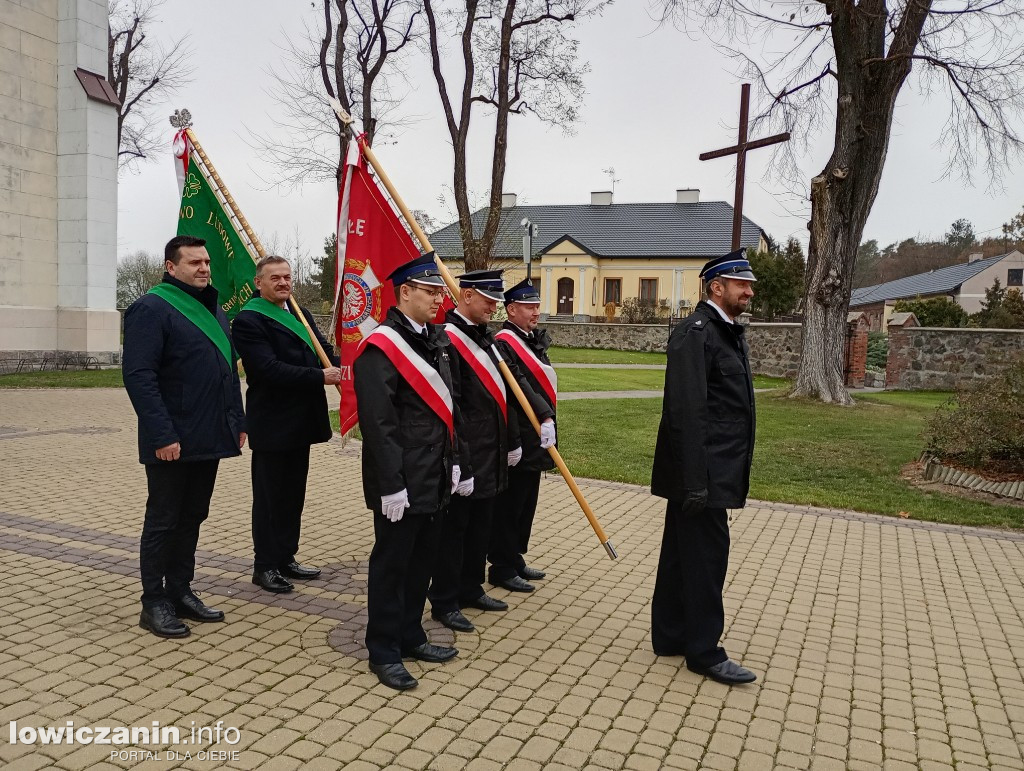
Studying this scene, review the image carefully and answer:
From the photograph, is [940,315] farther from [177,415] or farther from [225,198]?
[177,415]

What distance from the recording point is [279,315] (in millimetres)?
5297

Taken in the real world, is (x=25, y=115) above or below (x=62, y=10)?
below

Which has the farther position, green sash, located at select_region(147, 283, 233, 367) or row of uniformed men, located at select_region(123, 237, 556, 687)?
green sash, located at select_region(147, 283, 233, 367)

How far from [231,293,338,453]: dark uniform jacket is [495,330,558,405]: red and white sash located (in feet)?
4.14

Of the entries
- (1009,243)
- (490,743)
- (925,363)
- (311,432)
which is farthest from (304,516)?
(1009,243)

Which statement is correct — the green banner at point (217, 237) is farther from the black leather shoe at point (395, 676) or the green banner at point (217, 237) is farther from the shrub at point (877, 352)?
the shrub at point (877, 352)

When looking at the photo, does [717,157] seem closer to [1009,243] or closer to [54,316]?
[54,316]

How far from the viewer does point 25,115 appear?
19.6 m

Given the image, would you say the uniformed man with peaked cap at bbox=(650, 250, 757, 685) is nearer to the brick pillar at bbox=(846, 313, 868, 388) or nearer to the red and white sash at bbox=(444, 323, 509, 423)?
the red and white sash at bbox=(444, 323, 509, 423)

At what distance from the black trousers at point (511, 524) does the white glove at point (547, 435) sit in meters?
0.39

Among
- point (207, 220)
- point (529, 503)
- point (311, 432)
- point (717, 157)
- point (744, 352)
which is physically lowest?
point (529, 503)

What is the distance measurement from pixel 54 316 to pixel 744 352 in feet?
67.1

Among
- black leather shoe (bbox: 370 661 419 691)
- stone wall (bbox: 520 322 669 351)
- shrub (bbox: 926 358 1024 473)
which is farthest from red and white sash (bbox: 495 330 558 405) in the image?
stone wall (bbox: 520 322 669 351)

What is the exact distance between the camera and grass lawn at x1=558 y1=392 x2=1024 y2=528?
8.81 metres
